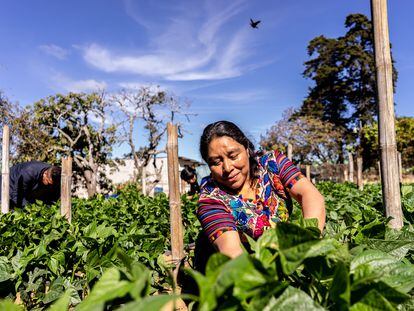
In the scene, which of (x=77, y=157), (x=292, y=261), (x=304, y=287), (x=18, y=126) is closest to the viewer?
(x=292, y=261)

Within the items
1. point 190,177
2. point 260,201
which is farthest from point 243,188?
point 190,177

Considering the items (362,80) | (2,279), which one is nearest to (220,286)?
(2,279)

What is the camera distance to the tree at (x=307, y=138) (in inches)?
1577

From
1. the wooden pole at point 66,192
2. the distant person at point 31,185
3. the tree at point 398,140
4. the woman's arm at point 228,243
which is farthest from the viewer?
the tree at point 398,140

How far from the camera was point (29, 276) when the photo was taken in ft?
8.13

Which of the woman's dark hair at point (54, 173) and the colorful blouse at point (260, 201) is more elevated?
the woman's dark hair at point (54, 173)

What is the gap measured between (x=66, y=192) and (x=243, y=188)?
3.42 meters

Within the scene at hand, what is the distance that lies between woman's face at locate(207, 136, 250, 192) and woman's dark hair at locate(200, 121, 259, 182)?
0.04 m

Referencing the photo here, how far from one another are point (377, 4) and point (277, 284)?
2.20m

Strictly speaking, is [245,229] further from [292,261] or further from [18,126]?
[18,126]

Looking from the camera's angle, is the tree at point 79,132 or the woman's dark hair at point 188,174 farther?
the tree at point 79,132

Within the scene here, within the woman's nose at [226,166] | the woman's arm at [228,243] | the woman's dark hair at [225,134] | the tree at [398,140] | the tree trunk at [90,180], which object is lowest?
the woman's arm at [228,243]

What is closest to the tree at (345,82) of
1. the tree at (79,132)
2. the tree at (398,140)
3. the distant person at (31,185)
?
the tree at (398,140)

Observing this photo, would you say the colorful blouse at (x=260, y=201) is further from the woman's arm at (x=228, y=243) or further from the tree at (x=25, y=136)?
the tree at (x=25, y=136)
